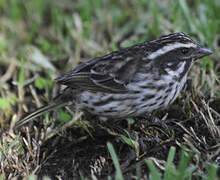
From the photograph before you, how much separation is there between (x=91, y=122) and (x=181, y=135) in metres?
1.14

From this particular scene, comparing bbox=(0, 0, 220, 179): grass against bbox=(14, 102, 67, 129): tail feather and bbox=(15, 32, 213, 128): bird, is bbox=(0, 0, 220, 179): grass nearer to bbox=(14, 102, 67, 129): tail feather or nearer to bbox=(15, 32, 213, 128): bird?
bbox=(14, 102, 67, 129): tail feather

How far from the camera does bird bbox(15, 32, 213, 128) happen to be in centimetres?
432

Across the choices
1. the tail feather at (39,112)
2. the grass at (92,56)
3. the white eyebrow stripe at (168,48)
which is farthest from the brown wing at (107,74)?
the grass at (92,56)

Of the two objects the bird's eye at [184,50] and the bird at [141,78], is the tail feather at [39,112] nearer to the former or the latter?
the bird at [141,78]

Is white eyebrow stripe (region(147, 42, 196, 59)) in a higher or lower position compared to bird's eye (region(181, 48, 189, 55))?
higher

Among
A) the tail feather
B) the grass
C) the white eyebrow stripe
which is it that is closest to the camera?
the grass

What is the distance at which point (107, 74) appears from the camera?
4598 mm

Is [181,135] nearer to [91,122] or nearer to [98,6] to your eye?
[91,122]

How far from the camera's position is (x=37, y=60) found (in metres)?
6.08

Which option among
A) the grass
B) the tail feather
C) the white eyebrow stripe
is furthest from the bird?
the tail feather

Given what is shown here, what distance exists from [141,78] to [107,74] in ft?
1.49

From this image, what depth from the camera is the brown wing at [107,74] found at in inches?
175

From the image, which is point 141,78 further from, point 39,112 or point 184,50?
point 39,112

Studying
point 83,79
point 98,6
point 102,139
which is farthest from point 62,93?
point 98,6
